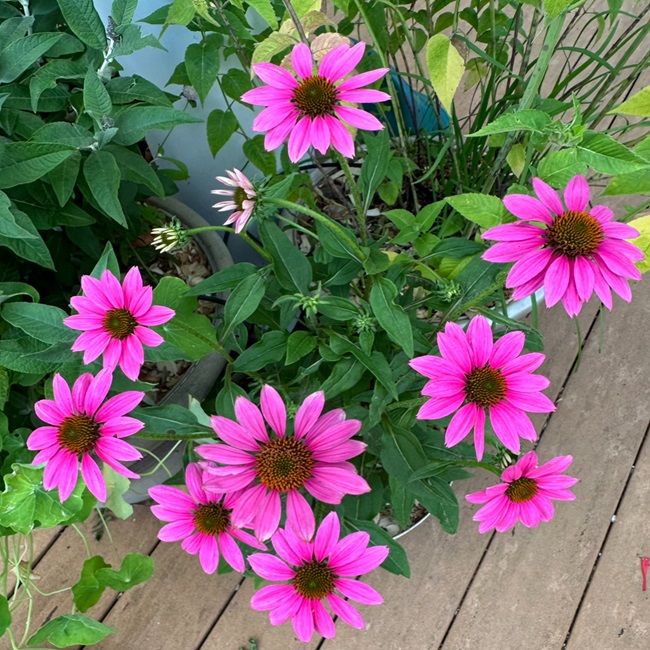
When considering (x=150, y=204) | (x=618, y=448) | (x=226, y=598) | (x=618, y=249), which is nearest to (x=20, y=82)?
(x=150, y=204)

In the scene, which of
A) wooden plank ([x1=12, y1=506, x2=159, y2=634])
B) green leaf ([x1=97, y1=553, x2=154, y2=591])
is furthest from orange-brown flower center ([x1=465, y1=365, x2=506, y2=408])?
wooden plank ([x1=12, y1=506, x2=159, y2=634])

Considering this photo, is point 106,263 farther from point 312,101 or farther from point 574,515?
point 574,515

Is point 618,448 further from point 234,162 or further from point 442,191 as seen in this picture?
point 234,162

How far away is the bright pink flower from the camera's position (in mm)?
505

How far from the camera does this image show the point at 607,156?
45 cm

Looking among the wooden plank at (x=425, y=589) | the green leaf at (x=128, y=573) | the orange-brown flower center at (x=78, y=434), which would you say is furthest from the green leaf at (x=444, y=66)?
the wooden plank at (x=425, y=589)

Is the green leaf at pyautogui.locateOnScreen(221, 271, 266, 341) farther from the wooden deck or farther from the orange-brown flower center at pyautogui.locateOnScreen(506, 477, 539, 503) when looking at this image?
the wooden deck

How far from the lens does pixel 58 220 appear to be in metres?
0.72

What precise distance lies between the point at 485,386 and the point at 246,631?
69 cm

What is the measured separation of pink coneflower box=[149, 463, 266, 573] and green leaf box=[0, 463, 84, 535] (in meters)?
0.11

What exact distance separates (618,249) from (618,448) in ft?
2.37

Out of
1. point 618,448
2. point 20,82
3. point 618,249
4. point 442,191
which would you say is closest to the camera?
point 618,249

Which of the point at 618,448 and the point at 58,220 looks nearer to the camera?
the point at 58,220

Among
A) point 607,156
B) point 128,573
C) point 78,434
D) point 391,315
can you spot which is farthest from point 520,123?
point 128,573
